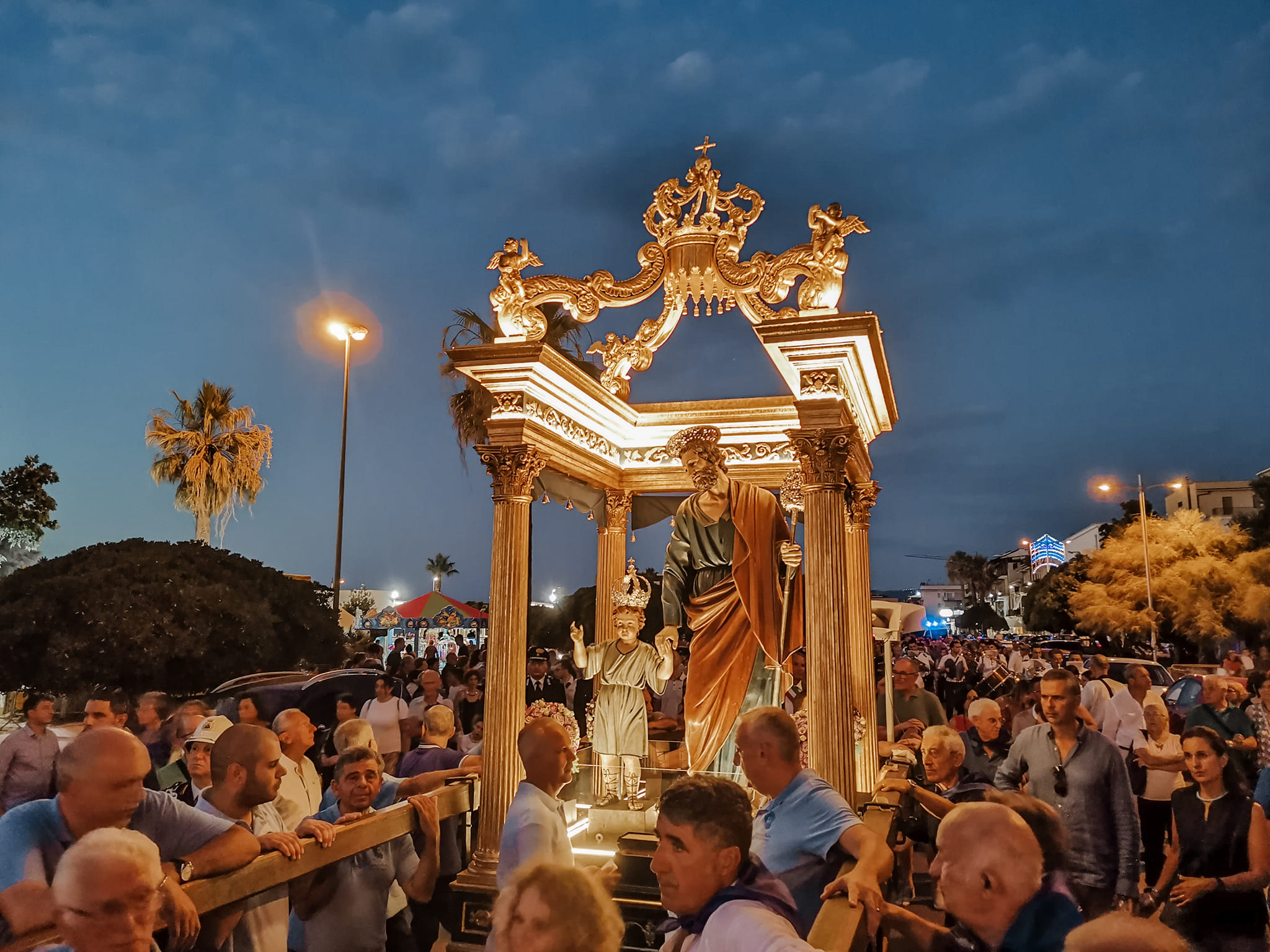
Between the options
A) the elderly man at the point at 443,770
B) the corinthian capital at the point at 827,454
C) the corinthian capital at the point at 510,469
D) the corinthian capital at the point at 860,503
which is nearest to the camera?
the elderly man at the point at 443,770

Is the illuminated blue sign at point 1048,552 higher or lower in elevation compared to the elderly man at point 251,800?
higher

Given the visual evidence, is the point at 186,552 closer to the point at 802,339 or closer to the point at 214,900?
the point at 802,339

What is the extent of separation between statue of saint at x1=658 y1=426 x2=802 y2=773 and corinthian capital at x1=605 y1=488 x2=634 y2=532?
7.49 feet

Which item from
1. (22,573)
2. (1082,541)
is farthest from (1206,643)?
(1082,541)

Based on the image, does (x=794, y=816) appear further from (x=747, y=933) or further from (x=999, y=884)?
(x=747, y=933)

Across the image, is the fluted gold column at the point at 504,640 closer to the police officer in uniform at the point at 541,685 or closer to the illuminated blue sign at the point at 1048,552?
the police officer in uniform at the point at 541,685

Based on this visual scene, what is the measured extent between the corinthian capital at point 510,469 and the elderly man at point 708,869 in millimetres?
4984

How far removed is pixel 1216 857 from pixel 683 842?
12.5 ft

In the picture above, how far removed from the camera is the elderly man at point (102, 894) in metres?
2.23

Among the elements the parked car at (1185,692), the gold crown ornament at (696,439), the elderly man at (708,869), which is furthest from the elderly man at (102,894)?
the parked car at (1185,692)

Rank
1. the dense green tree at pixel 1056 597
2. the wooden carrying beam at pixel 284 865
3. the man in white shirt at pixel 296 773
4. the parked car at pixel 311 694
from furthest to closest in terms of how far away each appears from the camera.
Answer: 1. the dense green tree at pixel 1056 597
2. the parked car at pixel 311 694
3. the man in white shirt at pixel 296 773
4. the wooden carrying beam at pixel 284 865

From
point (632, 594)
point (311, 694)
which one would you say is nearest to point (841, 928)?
point (632, 594)

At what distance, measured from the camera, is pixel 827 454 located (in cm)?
691

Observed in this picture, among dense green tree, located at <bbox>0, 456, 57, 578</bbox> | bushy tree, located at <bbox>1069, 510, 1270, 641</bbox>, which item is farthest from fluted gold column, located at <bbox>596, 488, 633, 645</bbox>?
bushy tree, located at <bbox>1069, 510, 1270, 641</bbox>
